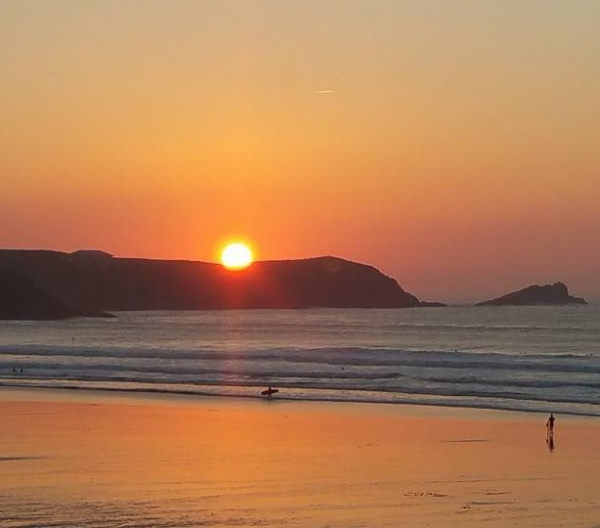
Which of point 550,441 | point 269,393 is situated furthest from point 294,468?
point 269,393

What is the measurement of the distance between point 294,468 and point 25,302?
466 feet

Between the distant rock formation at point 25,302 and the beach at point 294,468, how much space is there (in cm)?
12826

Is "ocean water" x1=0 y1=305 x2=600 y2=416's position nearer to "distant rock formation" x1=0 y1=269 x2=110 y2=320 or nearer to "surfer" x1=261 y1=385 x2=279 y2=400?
"surfer" x1=261 y1=385 x2=279 y2=400

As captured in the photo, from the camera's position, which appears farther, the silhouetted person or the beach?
the silhouetted person

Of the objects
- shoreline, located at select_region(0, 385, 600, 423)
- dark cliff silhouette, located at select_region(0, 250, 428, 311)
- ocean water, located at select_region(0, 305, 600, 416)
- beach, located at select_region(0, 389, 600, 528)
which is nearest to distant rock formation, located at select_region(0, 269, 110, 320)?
dark cliff silhouette, located at select_region(0, 250, 428, 311)

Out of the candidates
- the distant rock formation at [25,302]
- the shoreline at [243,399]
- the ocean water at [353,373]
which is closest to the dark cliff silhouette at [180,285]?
the distant rock formation at [25,302]

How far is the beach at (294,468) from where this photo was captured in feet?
46.9

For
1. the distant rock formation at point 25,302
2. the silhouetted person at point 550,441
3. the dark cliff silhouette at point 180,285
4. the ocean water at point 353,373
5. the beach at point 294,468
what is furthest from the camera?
the dark cliff silhouette at point 180,285

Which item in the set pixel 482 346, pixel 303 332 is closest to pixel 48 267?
pixel 303 332

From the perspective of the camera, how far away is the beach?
46.9 feet

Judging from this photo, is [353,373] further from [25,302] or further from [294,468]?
[25,302]

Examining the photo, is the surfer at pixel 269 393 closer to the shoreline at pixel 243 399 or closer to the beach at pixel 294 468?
the shoreline at pixel 243 399

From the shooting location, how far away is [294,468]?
59.0ft

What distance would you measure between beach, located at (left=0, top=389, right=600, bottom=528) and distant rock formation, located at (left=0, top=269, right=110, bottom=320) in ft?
421
